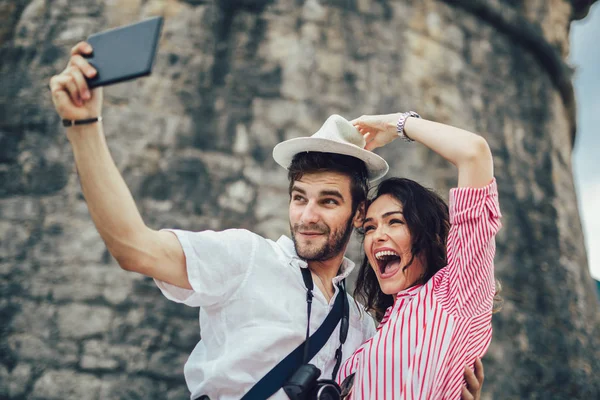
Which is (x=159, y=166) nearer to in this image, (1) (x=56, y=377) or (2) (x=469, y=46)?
(1) (x=56, y=377)

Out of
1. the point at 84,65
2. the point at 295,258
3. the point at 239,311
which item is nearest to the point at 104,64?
the point at 84,65

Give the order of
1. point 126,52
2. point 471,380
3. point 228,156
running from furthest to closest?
point 228,156, point 471,380, point 126,52

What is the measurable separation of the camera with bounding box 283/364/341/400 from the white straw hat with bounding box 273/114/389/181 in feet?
2.78

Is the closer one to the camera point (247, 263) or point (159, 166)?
point (247, 263)

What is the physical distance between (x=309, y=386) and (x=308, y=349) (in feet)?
0.46

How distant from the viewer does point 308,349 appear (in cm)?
166

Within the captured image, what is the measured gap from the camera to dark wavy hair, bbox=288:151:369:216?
2.03 meters

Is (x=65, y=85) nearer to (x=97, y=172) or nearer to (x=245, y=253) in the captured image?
(x=97, y=172)

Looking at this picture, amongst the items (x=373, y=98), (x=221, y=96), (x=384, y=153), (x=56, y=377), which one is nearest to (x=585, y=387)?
(x=384, y=153)

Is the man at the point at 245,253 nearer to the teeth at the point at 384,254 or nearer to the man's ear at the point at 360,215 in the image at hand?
the man's ear at the point at 360,215

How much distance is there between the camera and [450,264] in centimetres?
169

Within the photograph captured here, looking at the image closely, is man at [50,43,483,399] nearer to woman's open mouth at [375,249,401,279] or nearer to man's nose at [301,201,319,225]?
man's nose at [301,201,319,225]

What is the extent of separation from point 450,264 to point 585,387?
389 centimetres

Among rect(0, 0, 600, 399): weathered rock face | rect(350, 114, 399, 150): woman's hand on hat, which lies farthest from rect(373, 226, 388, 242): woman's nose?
rect(0, 0, 600, 399): weathered rock face
